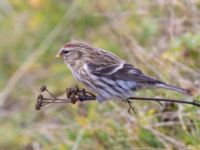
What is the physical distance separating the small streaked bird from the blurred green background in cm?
44

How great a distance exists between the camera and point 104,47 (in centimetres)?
718

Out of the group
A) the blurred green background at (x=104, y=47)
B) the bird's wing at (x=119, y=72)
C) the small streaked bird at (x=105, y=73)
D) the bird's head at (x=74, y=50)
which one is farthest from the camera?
the blurred green background at (x=104, y=47)

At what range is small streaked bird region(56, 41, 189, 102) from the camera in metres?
4.11

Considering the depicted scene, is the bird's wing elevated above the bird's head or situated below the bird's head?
below

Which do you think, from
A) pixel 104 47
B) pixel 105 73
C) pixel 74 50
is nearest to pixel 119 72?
pixel 105 73

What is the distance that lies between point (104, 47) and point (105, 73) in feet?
9.73

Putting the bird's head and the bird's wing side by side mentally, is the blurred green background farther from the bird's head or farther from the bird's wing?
the bird's head

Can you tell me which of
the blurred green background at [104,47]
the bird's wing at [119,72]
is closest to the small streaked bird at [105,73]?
the bird's wing at [119,72]

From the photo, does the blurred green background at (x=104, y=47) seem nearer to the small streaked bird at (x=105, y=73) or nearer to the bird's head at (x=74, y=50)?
the small streaked bird at (x=105, y=73)

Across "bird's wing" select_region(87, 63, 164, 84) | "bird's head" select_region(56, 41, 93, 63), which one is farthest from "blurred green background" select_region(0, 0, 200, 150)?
"bird's head" select_region(56, 41, 93, 63)

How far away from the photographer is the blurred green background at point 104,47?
518 centimetres

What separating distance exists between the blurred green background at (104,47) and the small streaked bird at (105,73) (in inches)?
17.2

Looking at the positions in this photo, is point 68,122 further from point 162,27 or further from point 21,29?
point 21,29

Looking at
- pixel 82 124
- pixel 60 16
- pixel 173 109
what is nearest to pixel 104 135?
pixel 82 124
